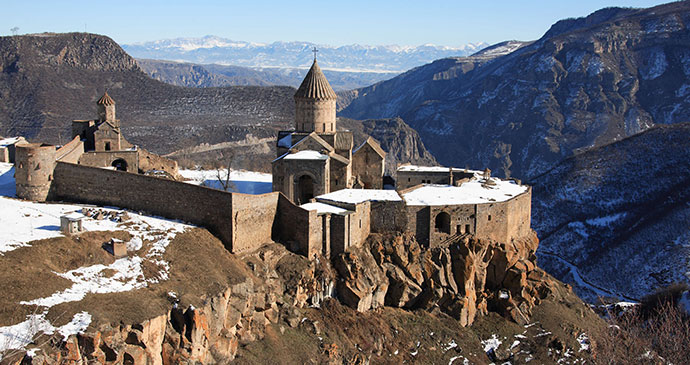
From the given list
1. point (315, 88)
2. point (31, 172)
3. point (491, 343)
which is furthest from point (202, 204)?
point (491, 343)

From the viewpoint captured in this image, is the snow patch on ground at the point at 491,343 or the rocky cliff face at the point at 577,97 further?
the rocky cliff face at the point at 577,97

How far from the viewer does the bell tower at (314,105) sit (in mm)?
43094

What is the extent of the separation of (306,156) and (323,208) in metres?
5.10

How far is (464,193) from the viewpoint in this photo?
40.9 m

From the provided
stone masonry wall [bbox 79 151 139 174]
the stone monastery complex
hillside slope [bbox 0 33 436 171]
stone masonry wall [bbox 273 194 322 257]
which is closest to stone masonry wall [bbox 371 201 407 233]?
the stone monastery complex

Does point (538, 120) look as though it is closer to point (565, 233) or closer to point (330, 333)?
point (565, 233)

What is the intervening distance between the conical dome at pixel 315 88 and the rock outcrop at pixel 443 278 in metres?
10.5

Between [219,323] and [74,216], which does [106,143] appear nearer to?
[74,216]

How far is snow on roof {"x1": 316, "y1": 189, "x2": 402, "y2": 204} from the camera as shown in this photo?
36.8 meters

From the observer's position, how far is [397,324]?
34844 mm

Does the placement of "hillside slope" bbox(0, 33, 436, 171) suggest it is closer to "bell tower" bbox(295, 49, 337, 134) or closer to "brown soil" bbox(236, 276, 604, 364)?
"bell tower" bbox(295, 49, 337, 134)

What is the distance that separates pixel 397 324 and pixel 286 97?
3973 inches

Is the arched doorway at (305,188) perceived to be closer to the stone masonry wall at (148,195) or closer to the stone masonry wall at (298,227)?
the stone masonry wall at (298,227)

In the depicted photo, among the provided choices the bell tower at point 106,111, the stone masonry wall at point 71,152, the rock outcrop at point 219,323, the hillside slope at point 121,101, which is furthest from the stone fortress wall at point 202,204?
the hillside slope at point 121,101
